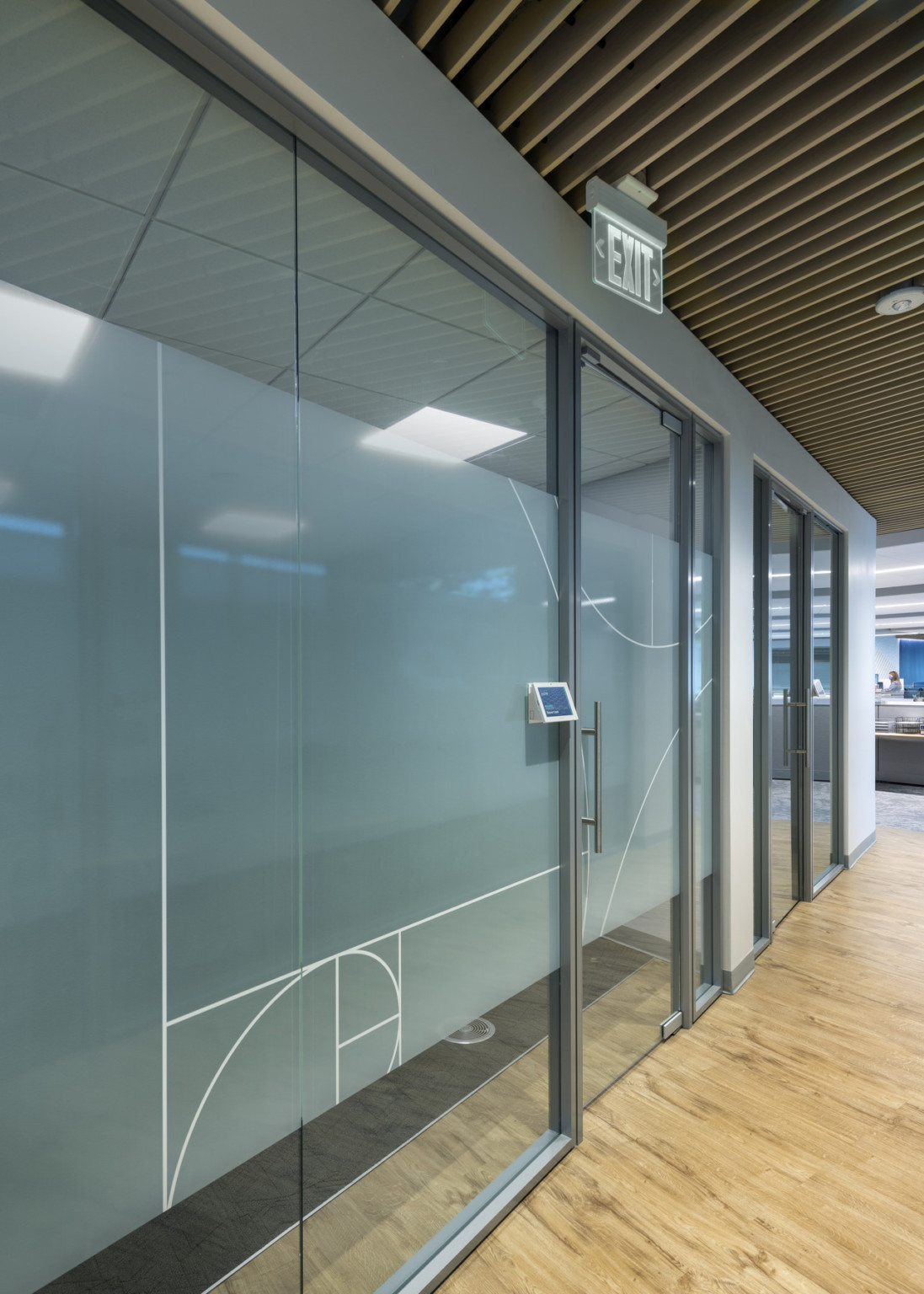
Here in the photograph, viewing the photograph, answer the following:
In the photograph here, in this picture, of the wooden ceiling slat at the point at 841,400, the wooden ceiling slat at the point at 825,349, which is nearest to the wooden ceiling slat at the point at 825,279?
the wooden ceiling slat at the point at 825,349

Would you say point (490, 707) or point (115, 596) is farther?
point (490, 707)

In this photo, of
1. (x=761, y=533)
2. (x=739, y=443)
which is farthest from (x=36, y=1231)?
(x=761, y=533)

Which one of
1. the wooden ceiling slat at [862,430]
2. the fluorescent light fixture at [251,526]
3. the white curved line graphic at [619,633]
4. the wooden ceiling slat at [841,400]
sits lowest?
the white curved line graphic at [619,633]

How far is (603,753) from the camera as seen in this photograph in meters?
2.54

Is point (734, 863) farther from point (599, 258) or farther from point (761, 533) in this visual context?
point (599, 258)

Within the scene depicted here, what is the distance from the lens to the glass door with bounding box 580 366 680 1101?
8.02 feet

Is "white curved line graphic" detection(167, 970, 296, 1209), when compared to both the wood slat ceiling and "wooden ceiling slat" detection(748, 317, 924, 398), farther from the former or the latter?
"wooden ceiling slat" detection(748, 317, 924, 398)

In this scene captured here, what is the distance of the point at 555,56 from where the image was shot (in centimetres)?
174

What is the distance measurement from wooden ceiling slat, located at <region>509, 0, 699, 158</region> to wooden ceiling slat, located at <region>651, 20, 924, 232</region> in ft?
1.46

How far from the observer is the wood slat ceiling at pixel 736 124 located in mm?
1678

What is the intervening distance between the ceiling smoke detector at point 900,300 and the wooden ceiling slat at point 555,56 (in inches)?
72.7

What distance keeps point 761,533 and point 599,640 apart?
225 cm

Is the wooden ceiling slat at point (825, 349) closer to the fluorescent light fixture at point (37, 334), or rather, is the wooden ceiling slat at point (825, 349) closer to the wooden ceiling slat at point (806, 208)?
the wooden ceiling slat at point (806, 208)

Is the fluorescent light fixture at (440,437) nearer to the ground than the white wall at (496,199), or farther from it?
nearer to the ground
